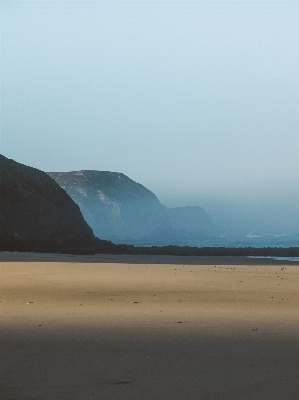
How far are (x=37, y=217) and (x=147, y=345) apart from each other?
4532 centimetres

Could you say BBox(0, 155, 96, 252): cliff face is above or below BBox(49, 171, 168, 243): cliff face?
below

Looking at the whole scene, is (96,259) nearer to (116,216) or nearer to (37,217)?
(37,217)

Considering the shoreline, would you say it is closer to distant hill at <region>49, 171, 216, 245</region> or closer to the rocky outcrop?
the rocky outcrop

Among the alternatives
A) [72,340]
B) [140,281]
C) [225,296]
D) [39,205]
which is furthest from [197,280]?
[39,205]

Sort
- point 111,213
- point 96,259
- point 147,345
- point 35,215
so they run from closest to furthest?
point 147,345 → point 96,259 → point 35,215 → point 111,213

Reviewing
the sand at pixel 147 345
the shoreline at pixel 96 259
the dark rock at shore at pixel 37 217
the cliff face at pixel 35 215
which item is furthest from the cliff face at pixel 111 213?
the sand at pixel 147 345

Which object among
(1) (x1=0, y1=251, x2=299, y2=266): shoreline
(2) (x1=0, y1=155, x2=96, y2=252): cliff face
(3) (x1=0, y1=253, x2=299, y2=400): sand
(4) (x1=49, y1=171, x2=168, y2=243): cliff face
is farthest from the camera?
(4) (x1=49, y1=171, x2=168, y2=243): cliff face

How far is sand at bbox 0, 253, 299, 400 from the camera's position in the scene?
5.32m

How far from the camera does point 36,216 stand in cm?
5181

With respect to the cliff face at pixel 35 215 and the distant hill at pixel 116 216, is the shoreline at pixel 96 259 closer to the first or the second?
the cliff face at pixel 35 215

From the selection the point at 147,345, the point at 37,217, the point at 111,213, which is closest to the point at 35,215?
the point at 37,217

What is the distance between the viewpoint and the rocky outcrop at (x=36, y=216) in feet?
159

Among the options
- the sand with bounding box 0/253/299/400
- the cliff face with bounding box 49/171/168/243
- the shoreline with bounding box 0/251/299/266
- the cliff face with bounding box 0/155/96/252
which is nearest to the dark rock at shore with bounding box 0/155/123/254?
the cliff face with bounding box 0/155/96/252

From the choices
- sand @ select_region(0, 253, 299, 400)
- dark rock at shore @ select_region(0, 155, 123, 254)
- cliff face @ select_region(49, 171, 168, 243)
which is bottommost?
sand @ select_region(0, 253, 299, 400)
